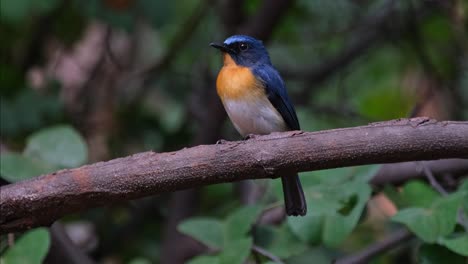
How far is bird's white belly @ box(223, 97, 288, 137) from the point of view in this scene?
3.64 meters

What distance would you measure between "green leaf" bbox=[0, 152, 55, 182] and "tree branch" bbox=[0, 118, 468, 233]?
61 centimetres

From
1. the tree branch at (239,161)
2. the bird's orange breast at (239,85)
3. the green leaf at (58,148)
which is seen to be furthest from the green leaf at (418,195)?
the green leaf at (58,148)

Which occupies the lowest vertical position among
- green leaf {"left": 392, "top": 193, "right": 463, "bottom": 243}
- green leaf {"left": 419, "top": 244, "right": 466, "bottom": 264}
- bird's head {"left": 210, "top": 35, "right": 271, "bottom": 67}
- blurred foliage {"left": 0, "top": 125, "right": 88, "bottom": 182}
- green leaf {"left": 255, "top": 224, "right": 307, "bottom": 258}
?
green leaf {"left": 255, "top": 224, "right": 307, "bottom": 258}

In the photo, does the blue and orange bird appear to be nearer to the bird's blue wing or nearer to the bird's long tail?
the bird's blue wing

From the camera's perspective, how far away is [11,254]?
294 centimetres

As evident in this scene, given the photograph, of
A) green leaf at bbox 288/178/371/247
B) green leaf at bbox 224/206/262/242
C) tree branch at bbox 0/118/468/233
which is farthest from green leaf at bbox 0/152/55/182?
green leaf at bbox 288/178/371/247

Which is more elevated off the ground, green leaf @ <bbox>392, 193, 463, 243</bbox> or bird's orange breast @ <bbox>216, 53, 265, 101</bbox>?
bird's orange breast @ <bbox>216, 53, 265, 101</bbox>

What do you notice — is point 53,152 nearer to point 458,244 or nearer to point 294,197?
point 294,197

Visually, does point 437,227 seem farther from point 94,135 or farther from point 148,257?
point 94,135

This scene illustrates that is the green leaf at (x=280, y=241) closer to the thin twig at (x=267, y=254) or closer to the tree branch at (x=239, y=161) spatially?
the thin twig at (x=267, y=254)

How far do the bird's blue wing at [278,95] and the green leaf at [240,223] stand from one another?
542 mm

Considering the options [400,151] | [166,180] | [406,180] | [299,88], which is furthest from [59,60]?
[400,151]

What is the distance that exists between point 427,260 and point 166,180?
106 cm

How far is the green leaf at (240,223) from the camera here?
125 inches
